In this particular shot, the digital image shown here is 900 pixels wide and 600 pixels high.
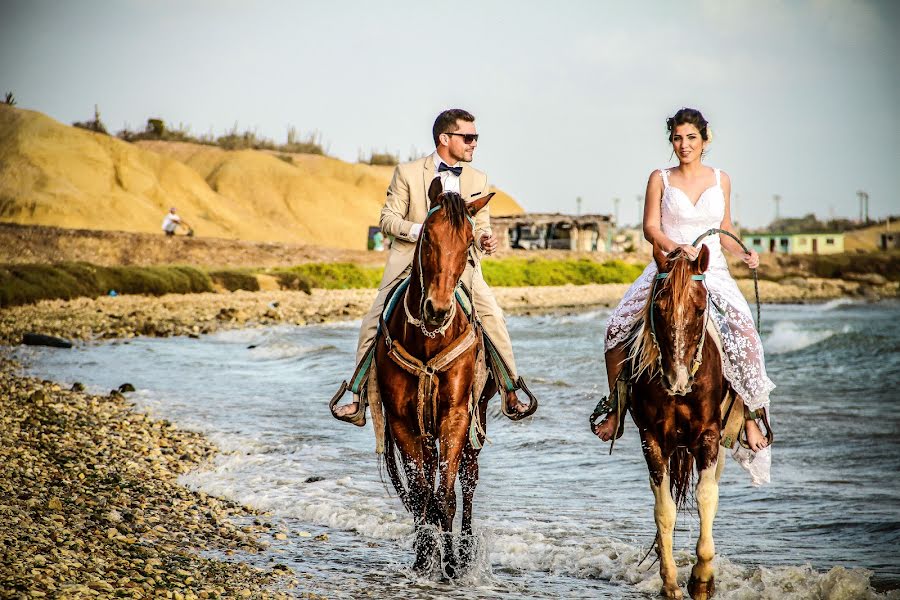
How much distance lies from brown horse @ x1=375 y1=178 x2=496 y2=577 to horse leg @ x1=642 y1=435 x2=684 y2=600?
1.20 m

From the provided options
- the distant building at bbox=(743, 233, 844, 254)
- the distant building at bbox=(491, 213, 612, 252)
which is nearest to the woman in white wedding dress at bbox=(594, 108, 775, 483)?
the distant building at bbox=(491, 213, 612, 252)

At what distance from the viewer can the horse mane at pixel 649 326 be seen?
5699 millimetres

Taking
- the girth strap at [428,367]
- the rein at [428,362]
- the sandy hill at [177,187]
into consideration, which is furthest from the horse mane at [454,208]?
the sandy hill at [177,187]

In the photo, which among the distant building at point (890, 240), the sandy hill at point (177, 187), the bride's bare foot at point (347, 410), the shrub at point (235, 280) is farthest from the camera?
the distant building at point (890, 240)

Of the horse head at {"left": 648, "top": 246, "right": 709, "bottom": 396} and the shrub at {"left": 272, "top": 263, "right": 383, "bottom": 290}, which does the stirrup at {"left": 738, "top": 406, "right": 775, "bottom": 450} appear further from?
the shrub at {"left": 272, "top": 263, "right": 383, "bottom": 290}

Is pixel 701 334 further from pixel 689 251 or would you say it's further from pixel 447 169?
pixel 447 169

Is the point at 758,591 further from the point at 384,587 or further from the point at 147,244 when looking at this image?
the point at 147,244

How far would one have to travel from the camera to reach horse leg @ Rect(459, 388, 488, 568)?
6738mm

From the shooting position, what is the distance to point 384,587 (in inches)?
252

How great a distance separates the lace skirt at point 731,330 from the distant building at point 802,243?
97434 mm

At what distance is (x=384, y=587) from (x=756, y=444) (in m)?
2.64

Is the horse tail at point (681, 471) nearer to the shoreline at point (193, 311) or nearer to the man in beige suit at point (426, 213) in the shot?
the man in beige suit at point (426, 213)

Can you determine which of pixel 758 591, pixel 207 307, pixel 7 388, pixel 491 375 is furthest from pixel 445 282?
pixel 207 307

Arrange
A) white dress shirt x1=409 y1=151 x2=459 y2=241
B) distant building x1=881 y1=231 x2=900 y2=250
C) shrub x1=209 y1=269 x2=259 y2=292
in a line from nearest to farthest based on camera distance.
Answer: white dress shirt x1=409 y1=151 x2=459 y2=241
shrub x1=209 y1=269 x2=259 y2=292
distant building x1=881 y1=231 x2=900 y2=250
